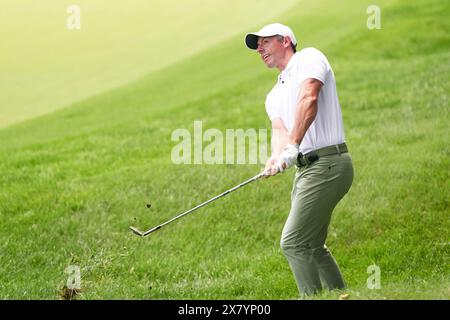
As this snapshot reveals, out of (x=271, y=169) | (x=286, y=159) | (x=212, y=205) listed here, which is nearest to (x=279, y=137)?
(x=271, y=169)

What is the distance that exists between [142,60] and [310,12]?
9340mm

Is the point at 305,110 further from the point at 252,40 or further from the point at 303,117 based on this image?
the point at 252,40

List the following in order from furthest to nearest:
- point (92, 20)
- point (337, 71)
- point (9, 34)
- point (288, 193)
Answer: point (92, 20) → point (9, 34) → point (337, 71) → point (288, 193)

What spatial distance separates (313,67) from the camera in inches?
313

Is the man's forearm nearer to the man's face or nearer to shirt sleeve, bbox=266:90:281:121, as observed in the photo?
shirt sleeve, bbox=266:90:281:121

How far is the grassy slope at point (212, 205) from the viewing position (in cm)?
1078

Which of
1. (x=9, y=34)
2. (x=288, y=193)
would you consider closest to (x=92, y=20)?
(x=9, y=34)

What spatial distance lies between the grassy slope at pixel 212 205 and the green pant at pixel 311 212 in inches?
20.1

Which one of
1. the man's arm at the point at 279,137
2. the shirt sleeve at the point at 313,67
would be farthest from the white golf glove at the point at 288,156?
the shirt sleeve at the point at 313,67

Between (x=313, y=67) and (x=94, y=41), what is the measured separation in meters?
23.1

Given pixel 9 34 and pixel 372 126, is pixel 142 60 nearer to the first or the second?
pixel 9 34

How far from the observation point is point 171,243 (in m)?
12.2

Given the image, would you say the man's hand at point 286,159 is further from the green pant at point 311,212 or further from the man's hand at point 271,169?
the green pant at point 311,212
